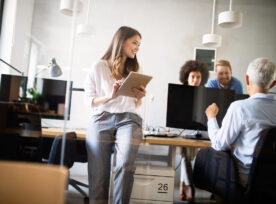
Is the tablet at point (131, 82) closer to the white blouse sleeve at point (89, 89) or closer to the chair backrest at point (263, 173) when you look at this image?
the white blouse sleeve at point (89, 89)

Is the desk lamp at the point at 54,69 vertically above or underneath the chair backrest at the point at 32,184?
above

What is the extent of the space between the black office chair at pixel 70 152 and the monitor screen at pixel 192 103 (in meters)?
0.56

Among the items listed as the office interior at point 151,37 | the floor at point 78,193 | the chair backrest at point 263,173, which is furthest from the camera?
the office interior at point 151,37

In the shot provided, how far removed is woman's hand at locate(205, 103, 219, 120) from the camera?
164 cm

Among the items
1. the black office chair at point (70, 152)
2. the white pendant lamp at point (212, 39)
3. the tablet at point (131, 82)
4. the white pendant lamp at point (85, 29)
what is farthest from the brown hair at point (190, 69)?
the black office chair at point (70, 152)

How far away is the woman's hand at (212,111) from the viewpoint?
1.64 meters

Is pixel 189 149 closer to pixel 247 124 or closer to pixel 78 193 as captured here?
pixel 247 124

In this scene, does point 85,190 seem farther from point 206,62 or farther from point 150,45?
point 206,62

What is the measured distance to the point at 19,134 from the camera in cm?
148

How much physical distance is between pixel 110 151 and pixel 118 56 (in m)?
0.56

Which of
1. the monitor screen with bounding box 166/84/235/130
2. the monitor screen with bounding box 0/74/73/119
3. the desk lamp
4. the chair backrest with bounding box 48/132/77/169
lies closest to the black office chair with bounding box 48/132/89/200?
the chair backrest with bounding box 48/132/77/169

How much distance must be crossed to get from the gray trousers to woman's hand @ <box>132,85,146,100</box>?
0.11m

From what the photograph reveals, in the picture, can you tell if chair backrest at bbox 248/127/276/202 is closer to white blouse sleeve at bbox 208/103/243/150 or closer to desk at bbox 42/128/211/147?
white blouse sleeve at bbox 208/103/243/150

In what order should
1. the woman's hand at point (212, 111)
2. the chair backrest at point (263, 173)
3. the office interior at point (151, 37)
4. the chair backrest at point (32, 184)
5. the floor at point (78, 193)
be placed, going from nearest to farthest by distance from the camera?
the chair backrest at point (32, 184)
the chair backrest at point (263, 173)
the floor at point (78, 193)
the office interior at point (151, 37)
the woman's hand at point (212, 111)
